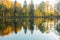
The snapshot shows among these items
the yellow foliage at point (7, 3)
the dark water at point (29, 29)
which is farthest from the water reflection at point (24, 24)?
the yellow foliage at point (7, 3)

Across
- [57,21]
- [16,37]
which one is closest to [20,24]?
[16,37]

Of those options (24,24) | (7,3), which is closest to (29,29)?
(24,24)

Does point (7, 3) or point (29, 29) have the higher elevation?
point (7, 3)

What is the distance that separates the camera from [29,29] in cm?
147

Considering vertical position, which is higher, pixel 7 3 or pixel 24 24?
pixel 7 3

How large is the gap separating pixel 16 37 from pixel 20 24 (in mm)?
153

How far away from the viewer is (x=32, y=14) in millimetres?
1438

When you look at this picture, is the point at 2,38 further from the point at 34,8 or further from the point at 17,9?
the point at 34,8

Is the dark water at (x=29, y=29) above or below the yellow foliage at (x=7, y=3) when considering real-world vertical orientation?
below

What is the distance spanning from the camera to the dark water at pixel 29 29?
4.63 feet

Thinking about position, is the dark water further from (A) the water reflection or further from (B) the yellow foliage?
(B) the yellow foliage

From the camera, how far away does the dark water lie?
4.63ft

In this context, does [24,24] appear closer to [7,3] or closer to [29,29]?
[29,29]

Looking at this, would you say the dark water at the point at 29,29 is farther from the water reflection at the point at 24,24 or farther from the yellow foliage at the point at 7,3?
the yellow foliage at the point at 7,3
